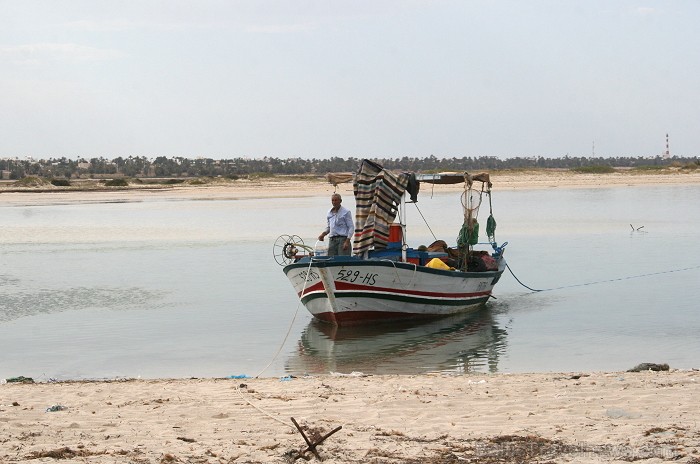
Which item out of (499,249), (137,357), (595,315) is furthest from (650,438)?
(499,249)

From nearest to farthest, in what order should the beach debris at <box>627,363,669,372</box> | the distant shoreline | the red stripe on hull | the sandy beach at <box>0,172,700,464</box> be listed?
the sandy beach at <box>0,172,700,464</box> → the beach debris at <box>627,363,669,372</box> → the red stripe on hull → the distant shoreline

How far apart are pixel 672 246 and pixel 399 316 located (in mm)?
14578

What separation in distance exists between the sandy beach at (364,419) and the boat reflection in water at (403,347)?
166 cm

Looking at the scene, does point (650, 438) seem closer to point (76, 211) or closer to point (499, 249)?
point (499, 249)

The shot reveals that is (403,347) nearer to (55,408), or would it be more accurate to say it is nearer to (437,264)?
(437,264)

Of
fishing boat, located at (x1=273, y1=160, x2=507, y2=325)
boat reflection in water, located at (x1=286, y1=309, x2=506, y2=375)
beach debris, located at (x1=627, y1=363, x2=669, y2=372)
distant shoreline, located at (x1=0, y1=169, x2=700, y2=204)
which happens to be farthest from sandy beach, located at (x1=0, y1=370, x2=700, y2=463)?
distant shoreline, located at (x1=0, y1=169, x2=700, y2=204)

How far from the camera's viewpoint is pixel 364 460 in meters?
6.39

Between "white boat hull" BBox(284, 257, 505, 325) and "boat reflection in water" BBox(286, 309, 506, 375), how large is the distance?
0.21 metres

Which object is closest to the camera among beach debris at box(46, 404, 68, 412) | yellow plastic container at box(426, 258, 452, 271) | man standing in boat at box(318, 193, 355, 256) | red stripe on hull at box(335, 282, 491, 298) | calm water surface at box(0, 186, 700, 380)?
beach debris at box(46, 404, 68, 412)

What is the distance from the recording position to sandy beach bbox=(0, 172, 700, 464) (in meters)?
6.52

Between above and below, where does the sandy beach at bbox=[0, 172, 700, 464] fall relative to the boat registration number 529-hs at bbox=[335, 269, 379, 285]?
below

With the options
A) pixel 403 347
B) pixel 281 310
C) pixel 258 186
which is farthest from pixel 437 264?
pixel 258 186

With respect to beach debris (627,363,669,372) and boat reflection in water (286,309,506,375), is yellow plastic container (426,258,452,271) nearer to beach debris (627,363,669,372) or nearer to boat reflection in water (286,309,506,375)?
boat reflection in water (286,309,506,375)

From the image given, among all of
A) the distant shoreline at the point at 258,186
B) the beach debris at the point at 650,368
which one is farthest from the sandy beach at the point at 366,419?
the distant shoreline at the point at 258,186
